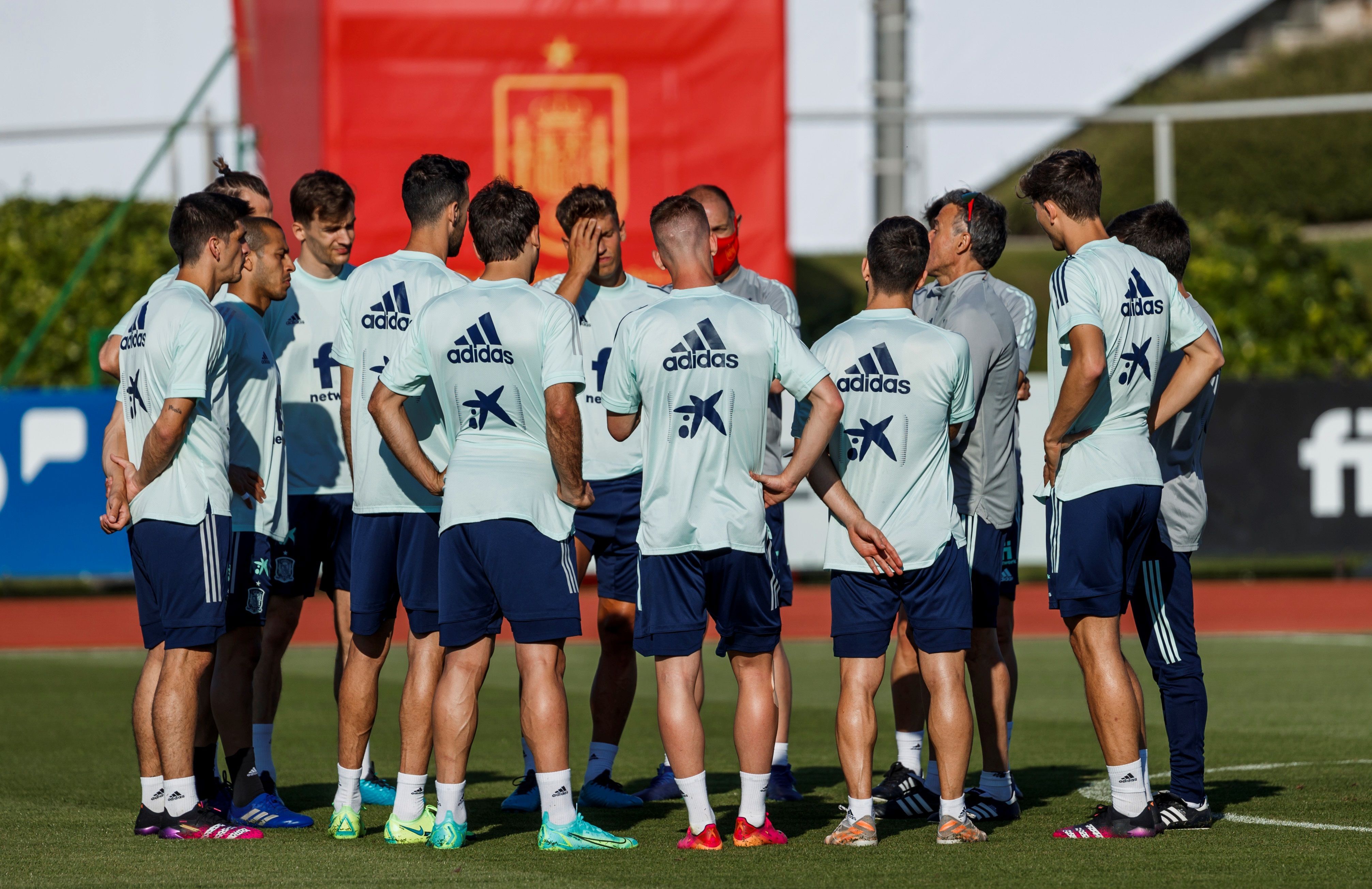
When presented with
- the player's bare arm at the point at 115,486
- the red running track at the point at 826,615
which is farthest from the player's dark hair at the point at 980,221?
the red running track at the point at 826,615

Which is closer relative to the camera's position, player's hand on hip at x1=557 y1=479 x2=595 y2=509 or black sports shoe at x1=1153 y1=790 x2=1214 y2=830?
player's hand on hip at x1=557 y1=479 x2=595 y2=509

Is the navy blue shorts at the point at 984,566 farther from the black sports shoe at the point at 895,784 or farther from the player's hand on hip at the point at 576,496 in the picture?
the player's hand on hip at the point at 576,496

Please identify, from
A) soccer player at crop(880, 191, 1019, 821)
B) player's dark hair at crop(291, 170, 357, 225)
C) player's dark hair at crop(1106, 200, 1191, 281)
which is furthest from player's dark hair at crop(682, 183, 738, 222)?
player's dark hair at crop(1106, 200, 1191, 281)

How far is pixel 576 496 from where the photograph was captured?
5918 millimetres

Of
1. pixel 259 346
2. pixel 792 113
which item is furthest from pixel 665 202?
pixel 792 113

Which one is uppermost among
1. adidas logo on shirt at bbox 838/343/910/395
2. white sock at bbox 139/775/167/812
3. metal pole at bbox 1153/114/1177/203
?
metal pole at bbox 1153/114/1177/203

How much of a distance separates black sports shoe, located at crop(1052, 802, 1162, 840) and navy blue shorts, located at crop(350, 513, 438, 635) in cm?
257

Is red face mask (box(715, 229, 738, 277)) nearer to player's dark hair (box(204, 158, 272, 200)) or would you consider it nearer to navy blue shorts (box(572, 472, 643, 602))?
navy blue shorts (box(572, 472, 643, 602))

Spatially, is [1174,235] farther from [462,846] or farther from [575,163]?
[575,163]

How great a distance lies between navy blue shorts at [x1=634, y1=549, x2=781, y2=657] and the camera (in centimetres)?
591

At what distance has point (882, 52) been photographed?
18.5 metres

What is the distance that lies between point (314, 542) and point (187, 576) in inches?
41.8

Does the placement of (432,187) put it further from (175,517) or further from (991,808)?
(991,808)

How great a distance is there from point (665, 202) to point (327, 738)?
4163mm
